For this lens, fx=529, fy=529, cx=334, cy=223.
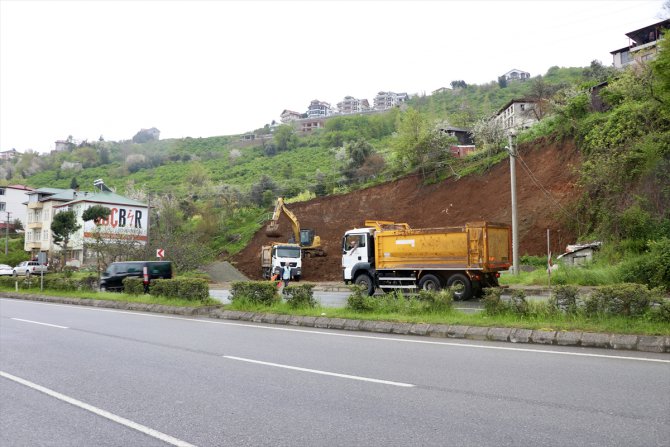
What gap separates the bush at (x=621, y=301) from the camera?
941 cm

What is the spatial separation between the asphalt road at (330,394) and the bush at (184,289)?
6.59 m

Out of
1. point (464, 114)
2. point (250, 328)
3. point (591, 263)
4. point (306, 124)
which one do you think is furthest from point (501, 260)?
point (306, 124)

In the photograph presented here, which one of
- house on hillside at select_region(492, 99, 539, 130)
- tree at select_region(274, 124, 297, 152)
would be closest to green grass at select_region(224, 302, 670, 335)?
house on hillside at select_region(492, 99, 539, 130)

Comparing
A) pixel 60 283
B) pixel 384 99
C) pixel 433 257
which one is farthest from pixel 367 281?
pixel 384 99

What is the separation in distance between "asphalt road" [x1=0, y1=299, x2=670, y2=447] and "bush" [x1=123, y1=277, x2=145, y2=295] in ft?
34.0

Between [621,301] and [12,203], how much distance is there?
9728cm

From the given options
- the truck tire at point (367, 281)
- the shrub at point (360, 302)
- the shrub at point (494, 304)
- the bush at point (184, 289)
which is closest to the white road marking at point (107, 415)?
the shrub at point (360, 302)

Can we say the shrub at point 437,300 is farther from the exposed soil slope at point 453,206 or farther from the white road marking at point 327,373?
the exposed soil slope at point 453,206

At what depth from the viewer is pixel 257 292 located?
1515 centimetres

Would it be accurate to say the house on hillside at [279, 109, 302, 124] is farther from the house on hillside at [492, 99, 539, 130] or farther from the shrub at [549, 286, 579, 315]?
the shrub at [549, 286, 579, 315]

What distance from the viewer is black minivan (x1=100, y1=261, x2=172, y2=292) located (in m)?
25.3

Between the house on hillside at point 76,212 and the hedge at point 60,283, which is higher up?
the house on hillside at point 76,212

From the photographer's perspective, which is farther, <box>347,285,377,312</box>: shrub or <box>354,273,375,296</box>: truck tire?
<box>354,273,375,296</box>: truck tire

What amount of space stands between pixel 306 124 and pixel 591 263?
414ft
